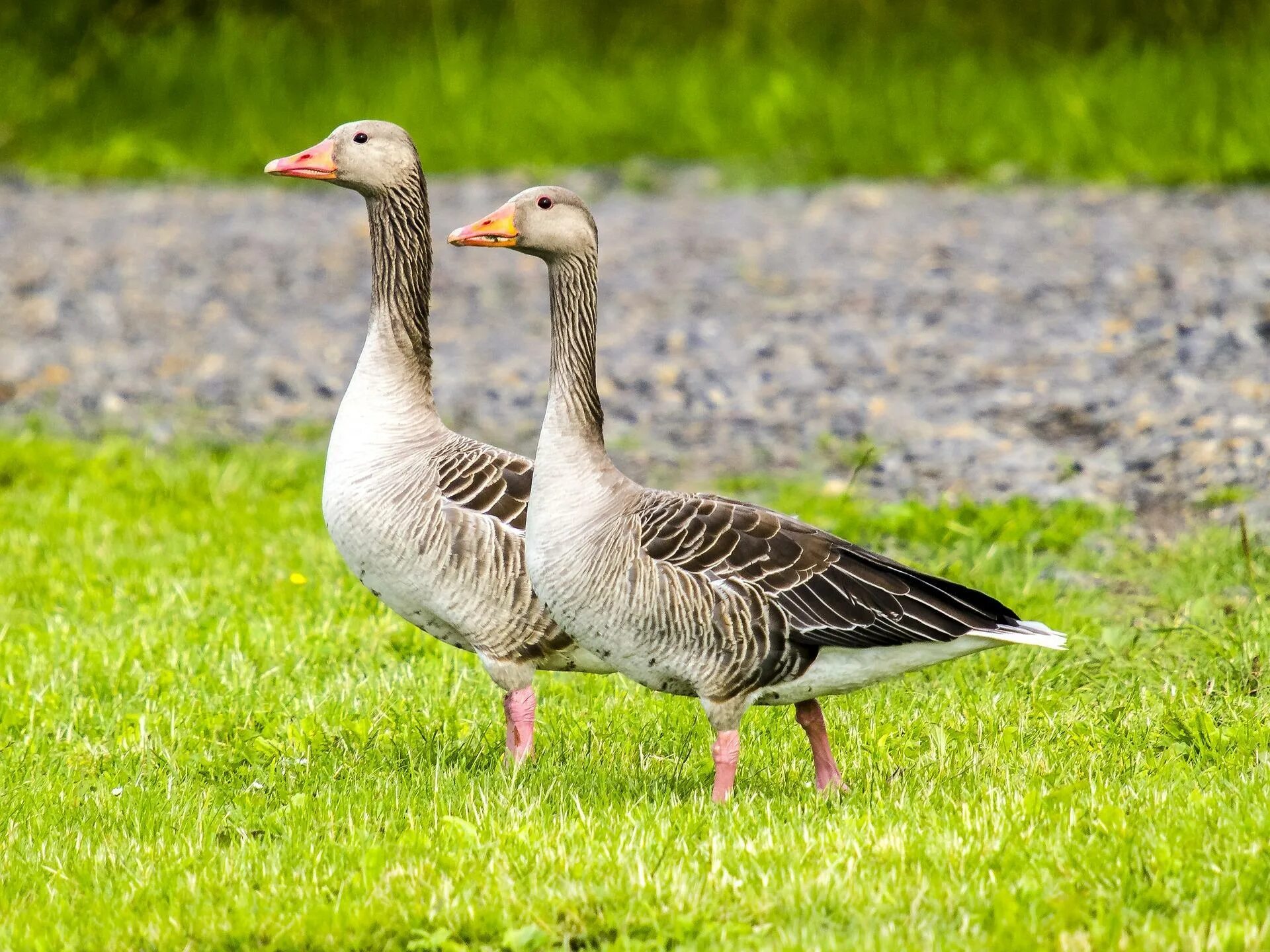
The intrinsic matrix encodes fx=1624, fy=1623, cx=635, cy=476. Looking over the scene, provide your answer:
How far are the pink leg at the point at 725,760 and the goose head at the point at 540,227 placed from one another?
5.48 ft

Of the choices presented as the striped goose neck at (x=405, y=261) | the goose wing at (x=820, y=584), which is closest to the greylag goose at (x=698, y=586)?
the goose wing at (x=820, y=584)

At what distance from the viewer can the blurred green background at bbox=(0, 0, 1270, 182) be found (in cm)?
1733

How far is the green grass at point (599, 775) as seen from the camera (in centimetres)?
435

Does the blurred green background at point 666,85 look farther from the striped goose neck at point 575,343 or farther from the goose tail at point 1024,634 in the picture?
the striped goose neck at point 575,343

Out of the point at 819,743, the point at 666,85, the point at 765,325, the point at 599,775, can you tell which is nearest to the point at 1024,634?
the point at 819,743

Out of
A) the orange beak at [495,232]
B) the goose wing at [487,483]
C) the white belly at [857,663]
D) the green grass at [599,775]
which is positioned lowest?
the green grass at [599,775]

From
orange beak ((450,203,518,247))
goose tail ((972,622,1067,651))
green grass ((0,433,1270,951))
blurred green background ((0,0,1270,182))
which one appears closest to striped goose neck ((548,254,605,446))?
orange beak ((450,203,518,247))

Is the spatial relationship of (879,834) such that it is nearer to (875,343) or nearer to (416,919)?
(416,919)

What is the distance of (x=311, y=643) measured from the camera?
7184 mm

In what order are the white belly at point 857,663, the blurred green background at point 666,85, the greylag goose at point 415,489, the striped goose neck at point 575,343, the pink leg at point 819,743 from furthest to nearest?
the blurred green background at point 666,85
the greylag goose at point 415,489
the pink leg at point 819,743
the striped goose neck at point 575,343
the white belly at point 857,663

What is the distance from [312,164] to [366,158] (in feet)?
0.75

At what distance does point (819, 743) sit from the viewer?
5.46m

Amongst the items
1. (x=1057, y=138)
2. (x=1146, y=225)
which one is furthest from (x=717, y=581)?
(x=1057, y=138)

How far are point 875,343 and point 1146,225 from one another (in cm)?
376
